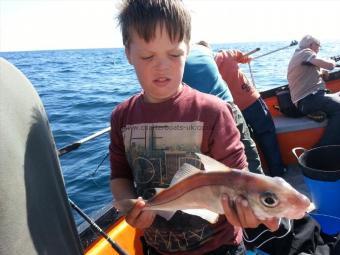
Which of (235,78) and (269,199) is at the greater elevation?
(269,199)

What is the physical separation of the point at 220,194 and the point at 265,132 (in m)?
3.59

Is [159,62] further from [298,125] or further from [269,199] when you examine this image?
[298,125]

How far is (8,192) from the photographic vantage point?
1.00m

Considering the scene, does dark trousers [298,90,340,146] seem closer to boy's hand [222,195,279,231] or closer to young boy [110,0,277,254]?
young boy [110,0,277,254]

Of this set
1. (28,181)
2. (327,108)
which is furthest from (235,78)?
(28,181)

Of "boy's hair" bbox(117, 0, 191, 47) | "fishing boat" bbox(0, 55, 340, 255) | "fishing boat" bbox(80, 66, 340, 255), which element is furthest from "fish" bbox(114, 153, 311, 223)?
"fishing boat" bbox(80, 66, 340, 255)

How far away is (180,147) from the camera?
174cm

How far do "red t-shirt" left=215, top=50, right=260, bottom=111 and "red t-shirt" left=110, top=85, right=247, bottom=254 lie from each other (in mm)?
2627

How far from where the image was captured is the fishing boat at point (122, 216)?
6.43 ft

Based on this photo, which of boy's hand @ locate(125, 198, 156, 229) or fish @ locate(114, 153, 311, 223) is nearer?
fish @ locate(114, 153, 311, 223)

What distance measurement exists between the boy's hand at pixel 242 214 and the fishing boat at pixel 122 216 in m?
0.59

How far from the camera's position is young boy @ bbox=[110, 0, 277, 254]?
166 cm

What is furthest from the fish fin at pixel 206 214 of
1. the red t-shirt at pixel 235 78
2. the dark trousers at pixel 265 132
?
the dark trousers at pixel 265 132

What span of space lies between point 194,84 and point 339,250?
1.54m
